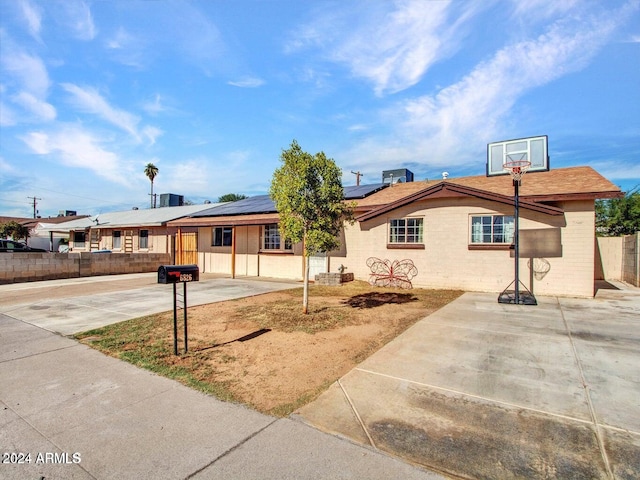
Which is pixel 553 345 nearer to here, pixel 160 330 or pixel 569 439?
pixel 569 439

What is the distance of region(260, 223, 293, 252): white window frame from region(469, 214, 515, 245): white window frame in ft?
26.9

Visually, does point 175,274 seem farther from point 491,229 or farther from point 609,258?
point 609,258

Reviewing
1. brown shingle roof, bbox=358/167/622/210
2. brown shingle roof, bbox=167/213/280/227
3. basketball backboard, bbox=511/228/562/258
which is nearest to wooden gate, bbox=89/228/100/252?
brown shingle roof, bbox=167/213/280/227

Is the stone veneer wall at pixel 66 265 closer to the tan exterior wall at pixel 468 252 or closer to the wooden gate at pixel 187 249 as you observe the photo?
the wooden gate at pixel 187 249

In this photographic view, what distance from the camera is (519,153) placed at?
42.4 feet

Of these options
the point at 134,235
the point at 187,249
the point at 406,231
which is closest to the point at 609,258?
the point at 406,231

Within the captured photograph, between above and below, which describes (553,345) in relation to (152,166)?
below

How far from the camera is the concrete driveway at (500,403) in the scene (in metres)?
2.75

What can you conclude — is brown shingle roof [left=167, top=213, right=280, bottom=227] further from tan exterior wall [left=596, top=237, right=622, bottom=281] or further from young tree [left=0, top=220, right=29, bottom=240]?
young tree [left=0, top=220, right=29, bottom=240]

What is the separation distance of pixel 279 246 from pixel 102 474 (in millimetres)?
14043

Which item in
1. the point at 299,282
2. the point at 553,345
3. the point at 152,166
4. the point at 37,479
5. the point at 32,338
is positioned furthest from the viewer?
the point at 152,166

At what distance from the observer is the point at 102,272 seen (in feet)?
56.4

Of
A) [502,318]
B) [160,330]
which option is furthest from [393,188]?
[160,330]

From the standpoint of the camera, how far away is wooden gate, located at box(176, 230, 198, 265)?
774 inches
